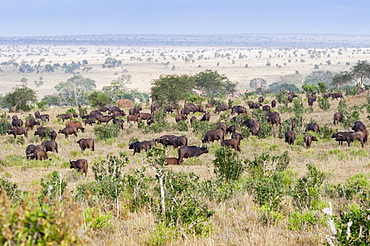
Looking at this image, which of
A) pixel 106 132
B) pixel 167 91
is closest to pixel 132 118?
pixel 106 132

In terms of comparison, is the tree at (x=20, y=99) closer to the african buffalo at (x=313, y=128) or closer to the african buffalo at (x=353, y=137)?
the african buffalo at (x=313, y=128)

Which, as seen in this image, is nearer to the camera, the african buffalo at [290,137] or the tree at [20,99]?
the african buffalo at [290,137]

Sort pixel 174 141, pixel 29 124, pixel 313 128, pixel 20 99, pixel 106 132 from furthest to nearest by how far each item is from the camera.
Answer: pixel 20 99 < pixel 29 124 < pixel 106 132 < pixel 313 128 < pixel 174 141

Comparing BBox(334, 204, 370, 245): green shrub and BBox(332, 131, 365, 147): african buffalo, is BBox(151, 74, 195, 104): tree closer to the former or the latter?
BBox(332, 131, 365, 147): african buffalo

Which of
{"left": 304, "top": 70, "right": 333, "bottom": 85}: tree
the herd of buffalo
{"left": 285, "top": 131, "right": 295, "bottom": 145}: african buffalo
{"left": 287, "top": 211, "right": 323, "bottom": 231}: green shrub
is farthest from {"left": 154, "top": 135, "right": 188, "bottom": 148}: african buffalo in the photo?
{"left": 304, "top": 70, "right": 333, "bottom": 85}: tree

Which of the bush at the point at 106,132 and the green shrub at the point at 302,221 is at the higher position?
the green shrub at the point at 302,221

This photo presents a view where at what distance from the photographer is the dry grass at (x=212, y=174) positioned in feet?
21.8

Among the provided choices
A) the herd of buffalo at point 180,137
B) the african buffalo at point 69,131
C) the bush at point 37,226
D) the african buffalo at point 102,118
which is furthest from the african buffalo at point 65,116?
the bush at point 37,226

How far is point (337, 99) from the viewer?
41188 mm

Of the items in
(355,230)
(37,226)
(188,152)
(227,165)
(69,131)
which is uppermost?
(37,226)

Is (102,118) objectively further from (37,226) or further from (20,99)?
(37,226)

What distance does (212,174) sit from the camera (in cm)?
1516

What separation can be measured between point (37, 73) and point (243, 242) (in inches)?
6776

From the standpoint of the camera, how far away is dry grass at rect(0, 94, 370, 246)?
6.63m
